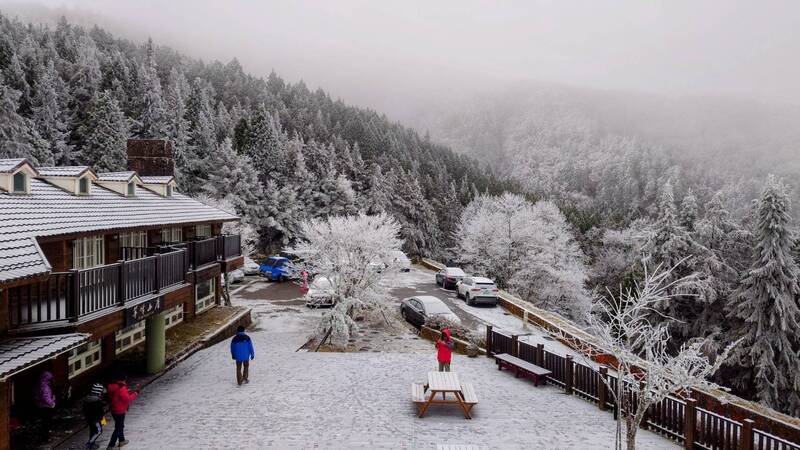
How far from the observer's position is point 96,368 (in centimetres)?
1502

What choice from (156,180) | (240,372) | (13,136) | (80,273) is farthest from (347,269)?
(13,136)

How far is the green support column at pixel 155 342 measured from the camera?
1517 cm

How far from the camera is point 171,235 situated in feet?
70.0

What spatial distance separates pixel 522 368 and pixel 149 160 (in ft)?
64.1

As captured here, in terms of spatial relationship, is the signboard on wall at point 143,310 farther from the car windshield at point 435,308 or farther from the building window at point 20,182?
the car windshield at point 435,308

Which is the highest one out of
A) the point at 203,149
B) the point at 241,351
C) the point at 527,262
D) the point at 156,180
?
the point at 203,149

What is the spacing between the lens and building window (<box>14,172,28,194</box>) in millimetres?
13078

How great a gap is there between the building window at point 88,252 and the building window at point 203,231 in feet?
26.3

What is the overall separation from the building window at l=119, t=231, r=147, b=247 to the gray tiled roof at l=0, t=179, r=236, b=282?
3.01 feet

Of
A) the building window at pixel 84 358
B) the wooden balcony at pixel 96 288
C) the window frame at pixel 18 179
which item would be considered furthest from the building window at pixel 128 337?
the window frame at pixel 18 179

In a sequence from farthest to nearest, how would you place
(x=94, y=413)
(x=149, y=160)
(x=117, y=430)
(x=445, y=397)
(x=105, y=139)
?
(x=105, y=139)
(x=149, y=160)
(x=445, y=397)
(x=117, y=430)
(x=94, y=413)

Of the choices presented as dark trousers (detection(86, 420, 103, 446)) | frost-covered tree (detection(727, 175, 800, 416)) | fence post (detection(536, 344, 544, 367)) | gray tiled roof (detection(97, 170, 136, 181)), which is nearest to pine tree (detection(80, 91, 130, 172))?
gray tiled roof (detection(97, 170, 136, 181))

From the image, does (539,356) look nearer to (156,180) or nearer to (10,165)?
(10,165)

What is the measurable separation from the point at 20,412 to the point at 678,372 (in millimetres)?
13847
